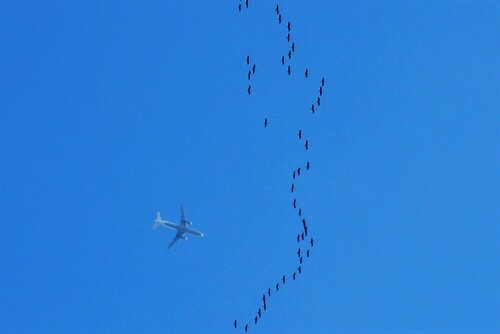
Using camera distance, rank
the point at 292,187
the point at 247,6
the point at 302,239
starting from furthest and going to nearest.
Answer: the point at 302,239
the point at 292,187
the point at 247,6

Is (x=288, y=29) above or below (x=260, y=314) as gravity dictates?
above

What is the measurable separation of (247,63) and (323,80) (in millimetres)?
10881

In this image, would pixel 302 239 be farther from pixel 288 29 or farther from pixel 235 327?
pixel 288 29

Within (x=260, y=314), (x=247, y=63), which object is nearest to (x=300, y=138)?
(x=247, y=63)

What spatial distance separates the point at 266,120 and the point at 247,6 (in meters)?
13.1

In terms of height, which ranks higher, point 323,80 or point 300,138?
point 323,80

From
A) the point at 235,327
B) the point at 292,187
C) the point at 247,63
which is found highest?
the point at 247,63

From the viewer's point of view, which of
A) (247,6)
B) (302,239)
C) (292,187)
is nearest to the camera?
(247,6)

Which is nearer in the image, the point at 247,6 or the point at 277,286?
the point at 247,6

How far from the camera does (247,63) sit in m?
116

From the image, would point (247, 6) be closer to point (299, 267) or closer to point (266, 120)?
point (266, 120)

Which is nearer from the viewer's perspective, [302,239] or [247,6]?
[247,6]

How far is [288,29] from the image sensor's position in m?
118

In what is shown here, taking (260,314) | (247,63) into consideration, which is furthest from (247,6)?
(260,314)
